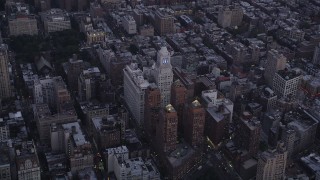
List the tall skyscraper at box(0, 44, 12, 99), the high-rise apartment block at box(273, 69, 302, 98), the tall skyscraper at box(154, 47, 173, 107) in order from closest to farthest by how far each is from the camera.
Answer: the tall skyscraper at box(154, 47, 173, 107) → the tall skyscraper at box(0, 44, 12, 99) → the high-rise apartment block at box(273, 69, 302, 98)

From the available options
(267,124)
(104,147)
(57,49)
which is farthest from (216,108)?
(57,49)

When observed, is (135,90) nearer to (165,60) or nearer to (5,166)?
(165,60)

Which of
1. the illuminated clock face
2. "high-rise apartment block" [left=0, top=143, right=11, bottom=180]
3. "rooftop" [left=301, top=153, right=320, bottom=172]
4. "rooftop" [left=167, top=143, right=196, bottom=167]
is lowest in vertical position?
"rooftop" [left=301, top=153, right=320, bottom=172]

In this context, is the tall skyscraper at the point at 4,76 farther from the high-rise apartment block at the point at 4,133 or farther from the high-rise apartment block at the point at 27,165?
the high-rise apartment block at the point at 27,165

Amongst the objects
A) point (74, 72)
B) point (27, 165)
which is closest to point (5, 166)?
point (27, 165)

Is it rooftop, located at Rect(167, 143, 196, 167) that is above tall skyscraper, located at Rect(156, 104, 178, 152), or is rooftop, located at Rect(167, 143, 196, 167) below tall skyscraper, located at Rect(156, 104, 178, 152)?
below

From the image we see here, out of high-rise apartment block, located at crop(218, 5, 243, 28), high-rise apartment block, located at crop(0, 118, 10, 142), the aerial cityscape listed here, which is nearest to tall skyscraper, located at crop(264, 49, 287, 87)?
the aerial cityscape

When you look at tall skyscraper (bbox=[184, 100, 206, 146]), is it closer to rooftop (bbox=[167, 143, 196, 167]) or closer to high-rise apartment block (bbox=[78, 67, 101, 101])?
rooftop (bbox=[167, 143, 196, 167])
